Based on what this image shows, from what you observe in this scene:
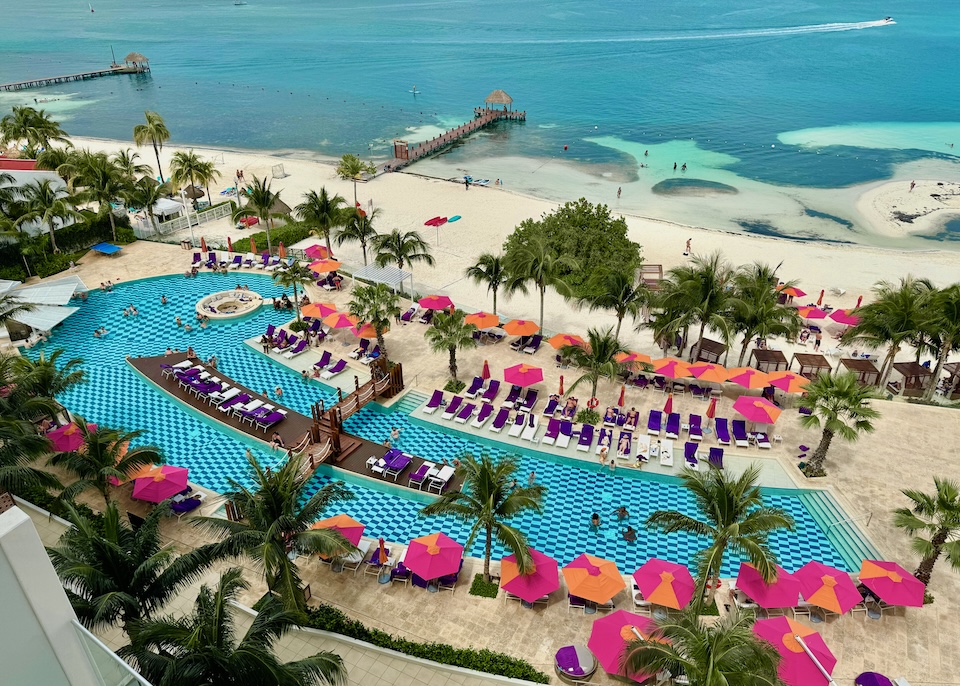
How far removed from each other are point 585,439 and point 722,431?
17.5 feet

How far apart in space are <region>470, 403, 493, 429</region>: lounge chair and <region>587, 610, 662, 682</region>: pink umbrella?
10371 millimetres

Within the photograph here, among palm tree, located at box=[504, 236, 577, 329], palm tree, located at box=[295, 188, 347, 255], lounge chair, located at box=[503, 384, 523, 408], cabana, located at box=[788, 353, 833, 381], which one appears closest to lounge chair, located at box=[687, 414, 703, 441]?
lounge chair, located at box=[503, 384, 523, 408]

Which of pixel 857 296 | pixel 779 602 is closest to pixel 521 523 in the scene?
pixel 779 602

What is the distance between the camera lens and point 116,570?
12164 millimetres

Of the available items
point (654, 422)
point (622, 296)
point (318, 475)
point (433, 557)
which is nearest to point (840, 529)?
point (654, 422)

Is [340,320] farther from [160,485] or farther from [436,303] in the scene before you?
[160,485]

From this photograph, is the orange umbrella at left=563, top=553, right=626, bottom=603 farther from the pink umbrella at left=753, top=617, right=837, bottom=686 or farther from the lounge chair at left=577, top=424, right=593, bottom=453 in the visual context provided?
the lounge chair at left=577, top=424, right=593, bottom=453

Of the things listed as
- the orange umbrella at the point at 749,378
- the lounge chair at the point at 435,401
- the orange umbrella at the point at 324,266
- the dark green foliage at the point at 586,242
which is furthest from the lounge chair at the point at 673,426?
the orange umbrella at the point at 324,266

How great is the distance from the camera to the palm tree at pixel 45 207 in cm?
3469

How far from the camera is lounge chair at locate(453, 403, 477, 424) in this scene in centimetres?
2467

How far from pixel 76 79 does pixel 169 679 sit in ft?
448

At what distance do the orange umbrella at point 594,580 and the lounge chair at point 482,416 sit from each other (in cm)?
854

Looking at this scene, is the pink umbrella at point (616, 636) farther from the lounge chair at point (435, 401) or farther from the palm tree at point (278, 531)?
the lounge chair at point (435, 401)

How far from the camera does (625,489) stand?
21750 mm
